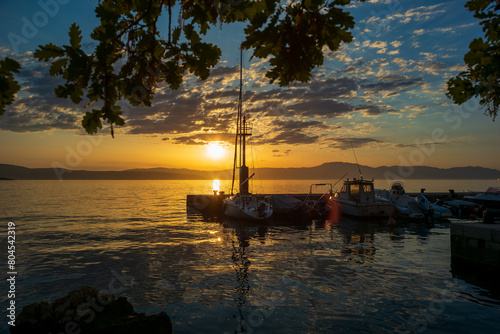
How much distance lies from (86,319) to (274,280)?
8.77 m

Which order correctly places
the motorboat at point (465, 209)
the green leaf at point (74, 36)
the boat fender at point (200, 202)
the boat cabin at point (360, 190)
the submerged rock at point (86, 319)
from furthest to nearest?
the boat fender at point (200, 202), the motorboat at point (465, 209), the boat cabin at point (360, 190), the submerged rock at point (86, 319), the green leaf at point (74, 36)

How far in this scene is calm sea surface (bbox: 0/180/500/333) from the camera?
36.0 feet

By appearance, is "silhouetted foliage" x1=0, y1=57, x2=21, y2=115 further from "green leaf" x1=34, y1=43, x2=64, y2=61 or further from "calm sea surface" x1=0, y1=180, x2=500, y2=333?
"calm sea surface" x1=0, y1=180, x2=500, y2=333

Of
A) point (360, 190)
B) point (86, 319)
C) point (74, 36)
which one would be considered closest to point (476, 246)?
point (86, 319)

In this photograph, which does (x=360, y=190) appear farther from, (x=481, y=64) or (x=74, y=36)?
(x=74, y=36)

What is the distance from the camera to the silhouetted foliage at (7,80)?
314 cm

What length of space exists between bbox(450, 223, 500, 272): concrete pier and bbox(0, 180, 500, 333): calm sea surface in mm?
1003

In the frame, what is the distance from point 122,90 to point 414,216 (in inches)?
1563

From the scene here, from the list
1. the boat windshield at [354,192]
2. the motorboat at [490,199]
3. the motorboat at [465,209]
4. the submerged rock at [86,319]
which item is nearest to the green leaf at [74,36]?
the submerged rock at [86,319]

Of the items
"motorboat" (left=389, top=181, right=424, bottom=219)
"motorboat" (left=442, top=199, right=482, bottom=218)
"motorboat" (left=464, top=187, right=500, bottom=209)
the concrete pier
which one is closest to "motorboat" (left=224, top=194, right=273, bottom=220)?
"motorboat" (left=389, top=181, right=424, bottom=219)

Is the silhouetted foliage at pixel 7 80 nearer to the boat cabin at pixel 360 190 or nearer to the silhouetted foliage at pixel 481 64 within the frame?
the silhouetted foliage at pixel 481 64

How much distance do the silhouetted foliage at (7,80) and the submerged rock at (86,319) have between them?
7.31 metres

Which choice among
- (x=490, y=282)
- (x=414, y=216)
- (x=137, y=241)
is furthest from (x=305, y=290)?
(x=414, y=216)

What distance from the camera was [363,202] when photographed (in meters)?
38.0
